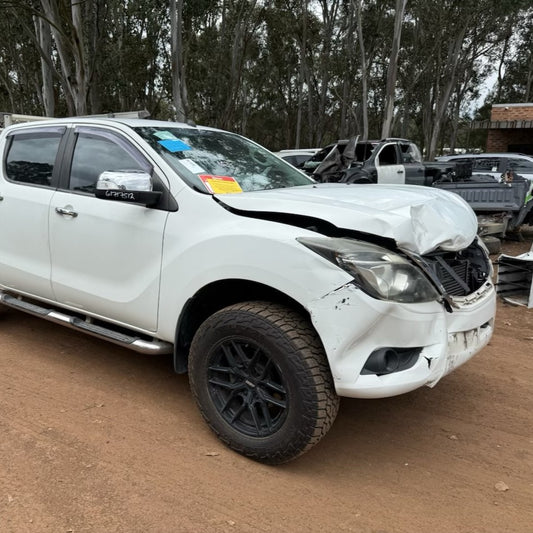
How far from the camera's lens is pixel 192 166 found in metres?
3.34

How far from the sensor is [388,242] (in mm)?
2668

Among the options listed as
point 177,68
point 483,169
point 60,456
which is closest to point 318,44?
point 177,68

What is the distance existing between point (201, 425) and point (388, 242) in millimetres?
1670

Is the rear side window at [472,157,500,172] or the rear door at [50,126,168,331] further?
the rear side window at [472,157,500,172]

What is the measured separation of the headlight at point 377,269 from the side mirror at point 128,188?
3.38ft

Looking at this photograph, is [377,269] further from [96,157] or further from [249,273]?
[96,157]

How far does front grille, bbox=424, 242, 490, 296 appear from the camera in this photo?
9.59ft

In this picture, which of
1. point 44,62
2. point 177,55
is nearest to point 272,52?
point 177,55

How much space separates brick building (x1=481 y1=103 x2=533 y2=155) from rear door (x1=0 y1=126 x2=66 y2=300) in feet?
72.2

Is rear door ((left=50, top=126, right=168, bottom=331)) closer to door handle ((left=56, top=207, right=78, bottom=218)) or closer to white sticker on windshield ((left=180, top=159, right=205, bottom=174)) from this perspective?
door handle ((left=56, top=207, right=78, bottom=218))

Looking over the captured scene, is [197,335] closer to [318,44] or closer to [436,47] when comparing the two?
[436,47]

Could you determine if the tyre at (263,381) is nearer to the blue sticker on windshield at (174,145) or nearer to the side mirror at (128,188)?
the side mirror at (128,188)

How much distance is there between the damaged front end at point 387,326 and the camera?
247 centimetres

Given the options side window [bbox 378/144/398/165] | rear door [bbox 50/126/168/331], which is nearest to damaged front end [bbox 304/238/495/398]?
rear door [bbox 50/126/168/331]
